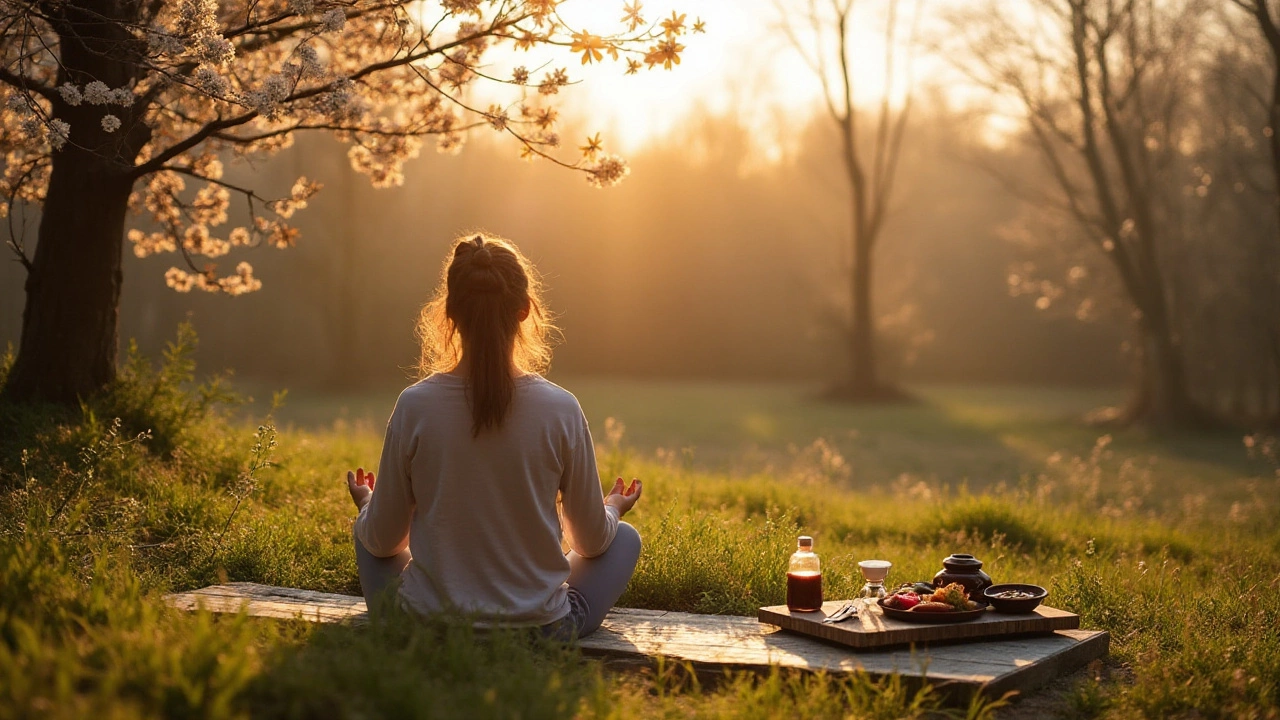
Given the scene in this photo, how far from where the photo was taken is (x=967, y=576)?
3.99m

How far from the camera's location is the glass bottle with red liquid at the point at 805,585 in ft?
12.5

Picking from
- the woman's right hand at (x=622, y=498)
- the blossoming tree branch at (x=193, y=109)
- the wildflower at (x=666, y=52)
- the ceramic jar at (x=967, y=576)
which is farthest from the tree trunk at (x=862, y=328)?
the woman's right hand at (x=622, y=498)

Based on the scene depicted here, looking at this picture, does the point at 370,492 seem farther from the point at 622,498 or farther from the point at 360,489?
the point at 622,498

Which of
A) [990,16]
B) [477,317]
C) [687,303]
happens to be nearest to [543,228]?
[687,303]

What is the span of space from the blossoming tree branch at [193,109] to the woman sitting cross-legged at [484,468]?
181cm

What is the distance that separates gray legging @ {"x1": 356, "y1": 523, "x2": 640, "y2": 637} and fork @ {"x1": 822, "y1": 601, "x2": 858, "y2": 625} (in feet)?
2.26

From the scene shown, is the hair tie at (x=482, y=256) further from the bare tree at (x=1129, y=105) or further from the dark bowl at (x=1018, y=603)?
the bare tree at (x=1129, y=105)

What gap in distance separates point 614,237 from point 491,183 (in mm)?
3665

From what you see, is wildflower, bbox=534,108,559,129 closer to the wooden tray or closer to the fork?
the wooden tray

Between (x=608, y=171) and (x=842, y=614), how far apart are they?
2641 mm

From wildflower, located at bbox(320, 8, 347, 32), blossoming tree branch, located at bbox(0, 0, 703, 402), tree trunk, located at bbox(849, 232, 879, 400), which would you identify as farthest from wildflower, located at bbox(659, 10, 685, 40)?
A: tree trunk, located at bbox(849, 232, 879, 400)

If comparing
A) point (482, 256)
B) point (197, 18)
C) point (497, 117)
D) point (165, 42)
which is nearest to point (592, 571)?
point (482, 256)

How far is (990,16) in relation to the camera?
1766cm

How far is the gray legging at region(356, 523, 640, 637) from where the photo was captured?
3.61 meters
